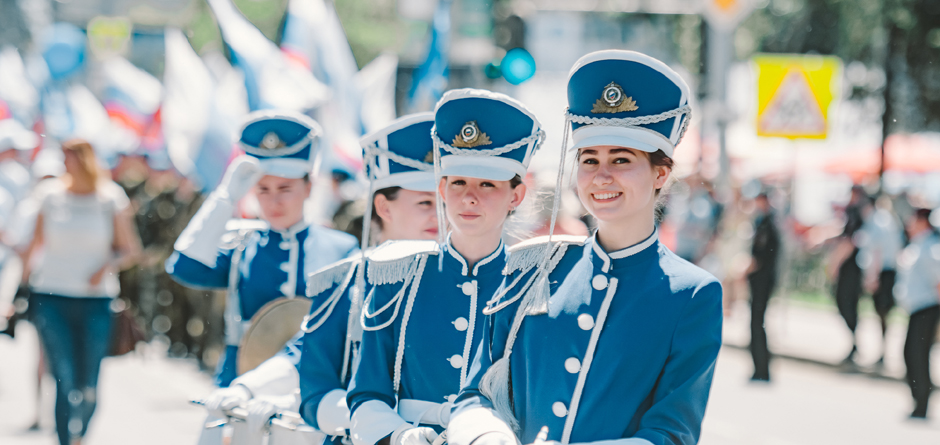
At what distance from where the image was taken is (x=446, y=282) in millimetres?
3037

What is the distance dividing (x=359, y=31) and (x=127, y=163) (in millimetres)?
27682

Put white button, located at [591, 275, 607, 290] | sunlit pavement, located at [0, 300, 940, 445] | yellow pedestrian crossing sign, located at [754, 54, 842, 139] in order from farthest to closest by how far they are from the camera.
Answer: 1. yellow pedestrian crossing sign, located at [754, 54, 842, 139]
2. sunlit pavement, located at [0, 300, 940, 445]
3. white button, located at [591, 275, 607, 290]

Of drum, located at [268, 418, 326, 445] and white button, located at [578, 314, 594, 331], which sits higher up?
white button, located at [578, 314, 594, 331]

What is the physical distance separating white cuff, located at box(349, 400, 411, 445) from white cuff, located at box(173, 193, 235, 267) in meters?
1.92

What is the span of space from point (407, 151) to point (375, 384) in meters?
0.88

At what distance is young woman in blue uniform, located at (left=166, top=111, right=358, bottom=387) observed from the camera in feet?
14.7

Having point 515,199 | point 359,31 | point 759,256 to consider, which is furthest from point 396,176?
point 359,31

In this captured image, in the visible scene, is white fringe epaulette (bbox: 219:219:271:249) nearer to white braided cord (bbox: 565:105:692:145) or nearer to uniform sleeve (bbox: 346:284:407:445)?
uniform sleeve (bbox: 346:284:407:445)

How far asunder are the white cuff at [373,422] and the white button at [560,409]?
497mm

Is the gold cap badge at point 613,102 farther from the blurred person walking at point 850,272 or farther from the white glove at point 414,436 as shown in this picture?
the blurred person walking at point 850,272

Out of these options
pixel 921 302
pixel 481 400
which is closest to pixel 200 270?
pixel 481 400

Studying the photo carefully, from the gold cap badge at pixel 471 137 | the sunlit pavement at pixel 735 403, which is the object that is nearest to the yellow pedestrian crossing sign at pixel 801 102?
the sunlit pavement at pixel 735 403

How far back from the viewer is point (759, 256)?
1102cm

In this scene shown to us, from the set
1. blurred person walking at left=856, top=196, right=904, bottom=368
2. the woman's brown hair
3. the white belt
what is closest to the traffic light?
blurred person walking at left=856, top=196, right=904, bottom=368
